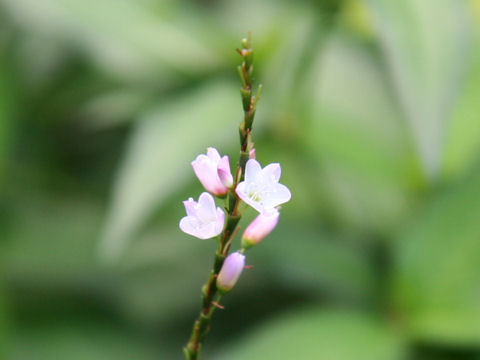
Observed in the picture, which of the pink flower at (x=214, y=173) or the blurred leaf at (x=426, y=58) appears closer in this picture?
the pink flower at (x=214, y=173)

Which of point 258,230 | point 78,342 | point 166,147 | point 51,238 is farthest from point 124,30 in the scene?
point 258,230

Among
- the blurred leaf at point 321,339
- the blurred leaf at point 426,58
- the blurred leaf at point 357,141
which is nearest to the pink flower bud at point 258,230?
the blurred leaf at point 426,58

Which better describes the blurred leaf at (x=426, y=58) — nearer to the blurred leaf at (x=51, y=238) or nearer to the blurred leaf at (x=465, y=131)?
the blurred leaf at (x=465, y=131)

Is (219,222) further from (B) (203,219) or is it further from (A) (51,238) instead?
(A) (51,238)

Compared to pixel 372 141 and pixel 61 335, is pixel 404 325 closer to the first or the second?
pixel 372 141

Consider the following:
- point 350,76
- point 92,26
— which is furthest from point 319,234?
point 92,26

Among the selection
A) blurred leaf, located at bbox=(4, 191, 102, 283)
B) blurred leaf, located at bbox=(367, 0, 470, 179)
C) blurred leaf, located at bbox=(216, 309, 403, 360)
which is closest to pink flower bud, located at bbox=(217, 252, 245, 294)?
blurred leaf, located at bbox=(367, 0, 470, 179)
